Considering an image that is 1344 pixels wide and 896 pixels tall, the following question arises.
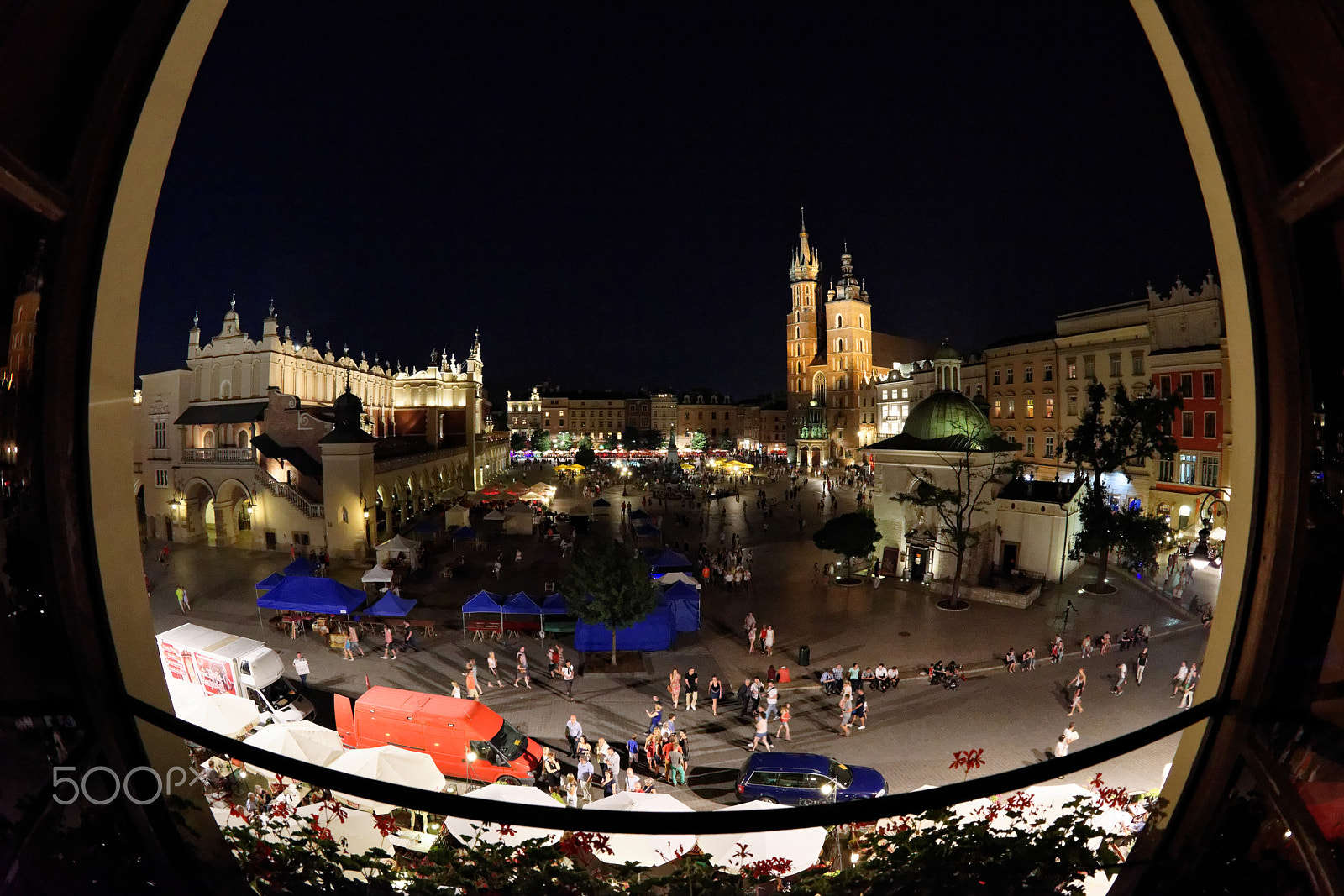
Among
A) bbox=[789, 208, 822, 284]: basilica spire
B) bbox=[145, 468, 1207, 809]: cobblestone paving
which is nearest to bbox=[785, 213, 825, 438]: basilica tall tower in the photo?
bbox=[789, 208, 822, 284]: basilica spire

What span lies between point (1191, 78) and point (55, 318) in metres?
3.71

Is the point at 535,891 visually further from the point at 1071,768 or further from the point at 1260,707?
the point at 1260,707

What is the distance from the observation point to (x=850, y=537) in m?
23.0

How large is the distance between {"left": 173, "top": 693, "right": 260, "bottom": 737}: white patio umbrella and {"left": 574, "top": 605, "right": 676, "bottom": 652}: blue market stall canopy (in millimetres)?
6879

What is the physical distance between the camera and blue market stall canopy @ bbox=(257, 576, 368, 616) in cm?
1652

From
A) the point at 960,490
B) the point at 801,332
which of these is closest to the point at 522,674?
the point at 960,490

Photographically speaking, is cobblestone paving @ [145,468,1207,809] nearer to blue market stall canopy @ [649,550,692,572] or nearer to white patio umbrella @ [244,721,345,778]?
blue market stall canopy @ [649,550,692,572]

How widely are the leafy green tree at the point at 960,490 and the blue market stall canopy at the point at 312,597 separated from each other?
18.9m

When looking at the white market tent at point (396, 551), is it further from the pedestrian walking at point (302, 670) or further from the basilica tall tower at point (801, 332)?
the basilica tall tower at point (801, 332)

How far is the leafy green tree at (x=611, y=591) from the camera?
15016 millimetres

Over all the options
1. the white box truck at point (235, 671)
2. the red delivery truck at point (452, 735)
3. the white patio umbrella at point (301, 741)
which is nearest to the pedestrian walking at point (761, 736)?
the red delivery truck at point (452, 735)

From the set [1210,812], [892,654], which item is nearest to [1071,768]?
[1210,812]

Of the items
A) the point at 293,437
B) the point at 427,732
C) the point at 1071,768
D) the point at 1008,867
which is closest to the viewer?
the point at 1071,768

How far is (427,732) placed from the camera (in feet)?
34.8
